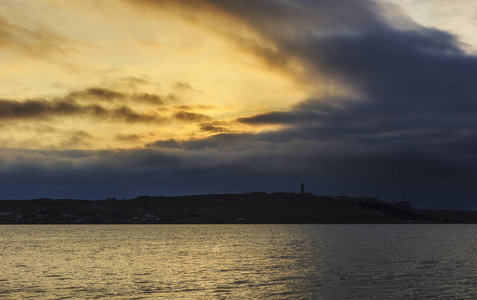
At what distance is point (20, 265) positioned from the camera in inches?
3012

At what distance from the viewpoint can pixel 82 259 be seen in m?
85.8

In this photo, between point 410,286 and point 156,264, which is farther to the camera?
point 156,264

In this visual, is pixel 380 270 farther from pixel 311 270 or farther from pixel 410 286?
pixel 410 286

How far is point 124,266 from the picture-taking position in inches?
2982

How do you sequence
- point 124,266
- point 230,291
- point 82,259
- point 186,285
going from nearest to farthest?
point 230,291, point 186,285, point 124,266, point 82,259

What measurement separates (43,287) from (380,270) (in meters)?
46.7

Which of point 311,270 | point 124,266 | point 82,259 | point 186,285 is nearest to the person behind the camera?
point 186,285

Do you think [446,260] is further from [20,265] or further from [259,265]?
→ [20,265]

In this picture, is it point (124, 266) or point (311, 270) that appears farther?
point (124, 266)

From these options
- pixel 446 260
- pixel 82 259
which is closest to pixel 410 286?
pixel 446 260

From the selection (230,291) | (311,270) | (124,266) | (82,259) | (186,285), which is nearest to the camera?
(230,291)

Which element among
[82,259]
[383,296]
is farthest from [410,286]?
[82,259]

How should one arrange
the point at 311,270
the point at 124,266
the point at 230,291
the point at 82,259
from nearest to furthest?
the point at 230,291 → the point at 311,270 → the point at 124,266 → the point at 82,259

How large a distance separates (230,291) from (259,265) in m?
25.8
